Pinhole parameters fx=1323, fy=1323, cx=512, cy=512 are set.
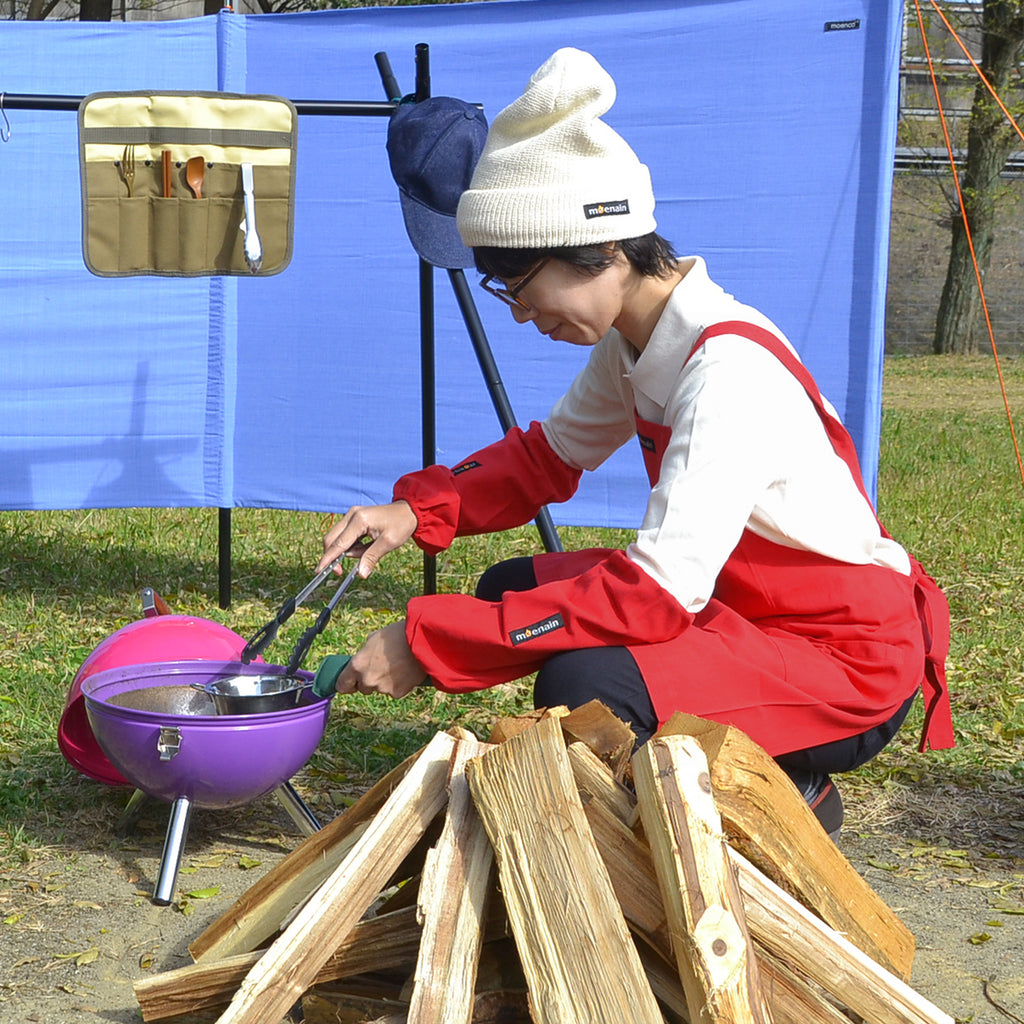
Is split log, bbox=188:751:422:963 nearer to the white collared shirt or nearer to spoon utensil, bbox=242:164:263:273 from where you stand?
the white collared shirt

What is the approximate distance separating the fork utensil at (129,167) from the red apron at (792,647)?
2.37 metres

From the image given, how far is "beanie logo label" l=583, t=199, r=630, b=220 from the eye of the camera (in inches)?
89.6

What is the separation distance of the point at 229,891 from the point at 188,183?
7.73ft

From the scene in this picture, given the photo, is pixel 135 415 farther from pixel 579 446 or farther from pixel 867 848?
pixel 867 848

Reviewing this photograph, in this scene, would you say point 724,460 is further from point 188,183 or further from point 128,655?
point 188,183

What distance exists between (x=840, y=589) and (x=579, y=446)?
0.75 metres

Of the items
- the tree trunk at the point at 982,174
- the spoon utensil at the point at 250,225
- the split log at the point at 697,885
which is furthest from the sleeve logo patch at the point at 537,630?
the tree trunk at the point at 982,174

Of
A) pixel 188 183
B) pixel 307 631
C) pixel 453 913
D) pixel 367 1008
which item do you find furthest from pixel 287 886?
pixel 188 183

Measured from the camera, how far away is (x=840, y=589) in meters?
2.41

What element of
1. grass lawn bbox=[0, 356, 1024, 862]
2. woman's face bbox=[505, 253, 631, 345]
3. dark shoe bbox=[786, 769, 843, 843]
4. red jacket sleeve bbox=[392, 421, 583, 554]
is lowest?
grass lawn bbox=[0, 356, 1024, 862]

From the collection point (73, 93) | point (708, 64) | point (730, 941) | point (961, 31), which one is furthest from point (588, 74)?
point (961, 31)

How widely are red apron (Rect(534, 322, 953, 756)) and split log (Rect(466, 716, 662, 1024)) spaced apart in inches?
14.2

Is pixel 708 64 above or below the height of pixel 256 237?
above

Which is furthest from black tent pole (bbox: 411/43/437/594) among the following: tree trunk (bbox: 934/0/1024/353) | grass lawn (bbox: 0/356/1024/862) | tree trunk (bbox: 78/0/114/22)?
tree trunk (bbox: 934/0/1024/353)
